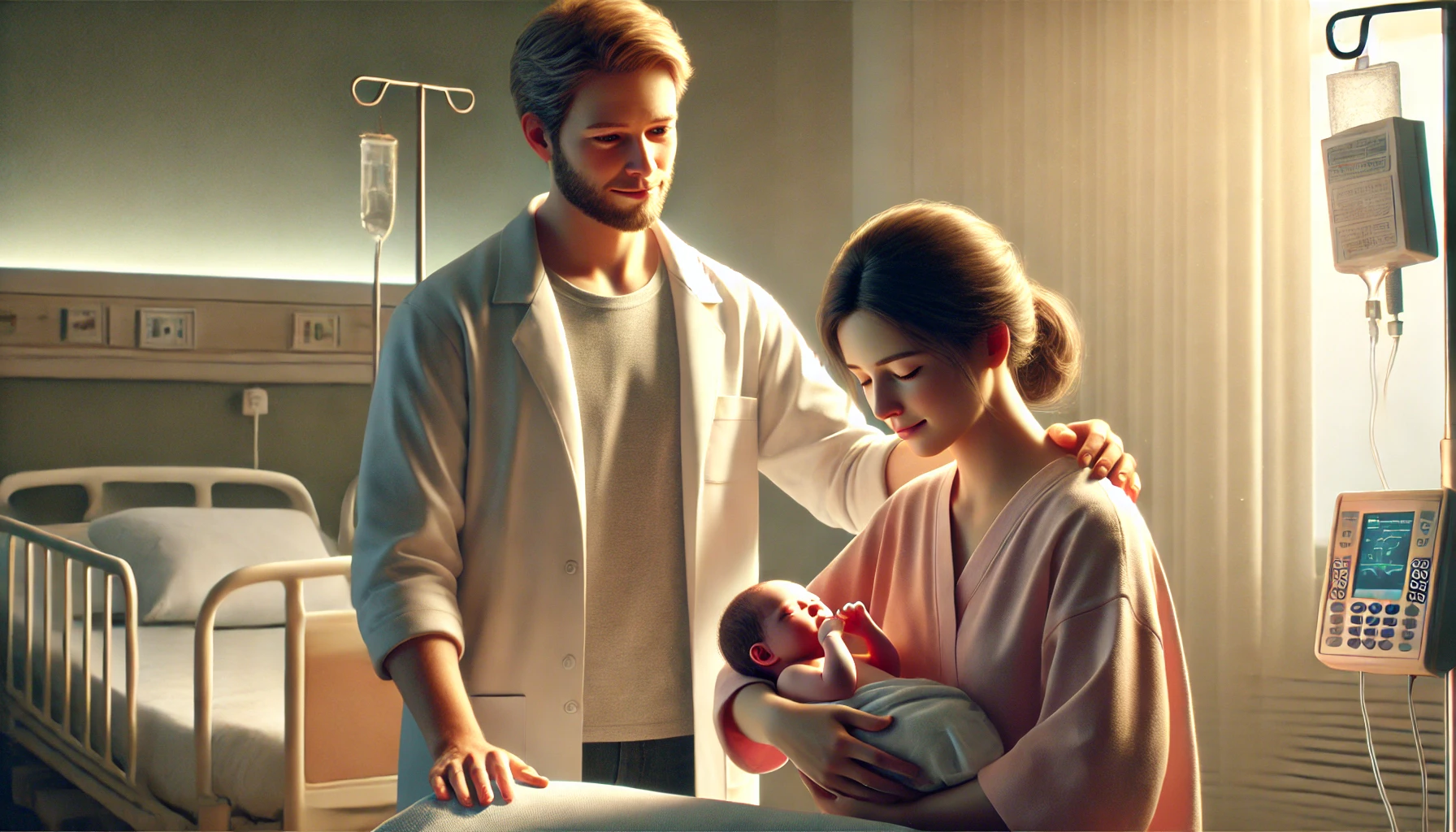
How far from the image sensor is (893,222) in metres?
1.02

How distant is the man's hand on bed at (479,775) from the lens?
0.92 m

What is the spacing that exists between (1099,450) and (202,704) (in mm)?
1674

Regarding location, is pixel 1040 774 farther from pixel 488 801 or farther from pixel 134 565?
pixel 134 565

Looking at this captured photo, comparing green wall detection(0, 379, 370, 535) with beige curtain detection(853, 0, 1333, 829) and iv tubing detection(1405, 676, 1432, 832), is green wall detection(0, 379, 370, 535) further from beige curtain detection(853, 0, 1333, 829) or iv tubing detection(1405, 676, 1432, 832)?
iv tubing detection(1405, 676, 1432, 832)

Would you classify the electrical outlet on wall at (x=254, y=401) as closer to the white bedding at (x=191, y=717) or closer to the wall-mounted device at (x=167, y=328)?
the wall-mounted device at (x=167, y=328)

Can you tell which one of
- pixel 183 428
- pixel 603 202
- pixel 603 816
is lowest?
pixel 603 816

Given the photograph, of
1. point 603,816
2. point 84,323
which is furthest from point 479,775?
point 84,323

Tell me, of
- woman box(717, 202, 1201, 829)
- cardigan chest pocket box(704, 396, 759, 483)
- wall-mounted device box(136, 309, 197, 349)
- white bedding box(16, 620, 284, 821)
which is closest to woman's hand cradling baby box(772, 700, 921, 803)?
woman box(717, 202, 1201, 829)

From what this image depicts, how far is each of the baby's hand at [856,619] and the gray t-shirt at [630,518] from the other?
351 mm

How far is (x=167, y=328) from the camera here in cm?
306

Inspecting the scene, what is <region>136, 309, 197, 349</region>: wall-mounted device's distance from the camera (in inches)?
120

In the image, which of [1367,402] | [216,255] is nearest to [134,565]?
[216,255]

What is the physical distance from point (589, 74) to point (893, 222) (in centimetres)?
43

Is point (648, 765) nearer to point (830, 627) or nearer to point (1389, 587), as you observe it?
point (830, 627)
